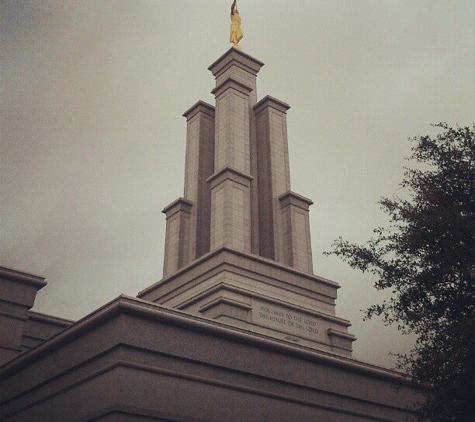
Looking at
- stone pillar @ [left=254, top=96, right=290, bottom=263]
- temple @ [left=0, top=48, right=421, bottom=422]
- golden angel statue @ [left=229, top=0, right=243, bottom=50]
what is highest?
golden angel statue @ [left=229, top=0, right=243, bottom=50]

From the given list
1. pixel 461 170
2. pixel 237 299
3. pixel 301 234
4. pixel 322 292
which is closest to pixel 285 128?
pixel 301 234

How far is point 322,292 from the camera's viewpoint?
1784 inches

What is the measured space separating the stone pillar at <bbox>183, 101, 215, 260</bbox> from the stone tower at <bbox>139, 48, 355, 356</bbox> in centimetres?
10

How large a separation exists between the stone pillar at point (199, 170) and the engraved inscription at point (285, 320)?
9.45 metres

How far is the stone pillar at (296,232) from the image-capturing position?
46.7m

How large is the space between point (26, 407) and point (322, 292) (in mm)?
27168

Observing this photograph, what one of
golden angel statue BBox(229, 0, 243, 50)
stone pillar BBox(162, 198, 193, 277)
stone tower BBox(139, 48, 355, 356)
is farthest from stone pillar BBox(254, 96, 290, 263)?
golden angel statue BBox(229, 0, 243, 50)

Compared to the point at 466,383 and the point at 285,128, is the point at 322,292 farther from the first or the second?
the point at 466,383

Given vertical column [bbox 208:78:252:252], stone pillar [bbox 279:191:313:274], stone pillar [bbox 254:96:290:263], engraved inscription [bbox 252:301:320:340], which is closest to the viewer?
engraved inscription [bbox 252:301:320:340]

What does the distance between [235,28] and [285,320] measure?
96.3ft

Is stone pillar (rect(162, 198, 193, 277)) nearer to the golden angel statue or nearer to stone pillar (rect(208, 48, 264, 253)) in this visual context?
stone pillar (rect(208, 48, 264, 253))

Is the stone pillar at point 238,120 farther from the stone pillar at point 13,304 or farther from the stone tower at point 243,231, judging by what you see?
the stone pillar at point 13,304

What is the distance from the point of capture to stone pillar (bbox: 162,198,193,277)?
1901 inches

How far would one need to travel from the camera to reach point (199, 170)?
51.8 metres
